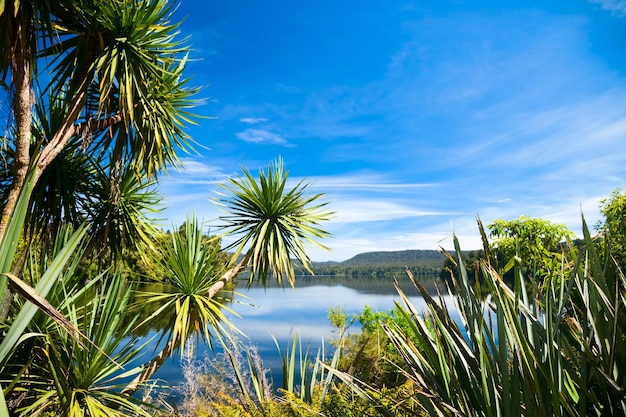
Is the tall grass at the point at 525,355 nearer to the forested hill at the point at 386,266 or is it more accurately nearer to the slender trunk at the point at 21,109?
the slender trunk at the point at 21,109

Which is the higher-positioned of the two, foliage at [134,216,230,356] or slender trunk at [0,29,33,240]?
slender trunk at [0,29,33,240]

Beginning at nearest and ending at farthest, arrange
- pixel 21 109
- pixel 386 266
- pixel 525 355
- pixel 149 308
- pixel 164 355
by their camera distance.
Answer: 1. pixel 525 355
2. pixel 21 109
3. pixel 164 355
4. pixel 149 308
5. pixel 386 266

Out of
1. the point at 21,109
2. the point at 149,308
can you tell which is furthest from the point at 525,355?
the point at 149,308

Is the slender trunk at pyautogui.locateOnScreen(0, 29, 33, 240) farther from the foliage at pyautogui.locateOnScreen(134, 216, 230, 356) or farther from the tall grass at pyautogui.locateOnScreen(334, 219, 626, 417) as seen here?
the tall grass at pyautogui.locateOnScreen(334, 219, 626, 417)

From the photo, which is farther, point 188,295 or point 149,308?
point 149,308

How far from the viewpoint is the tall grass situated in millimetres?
908

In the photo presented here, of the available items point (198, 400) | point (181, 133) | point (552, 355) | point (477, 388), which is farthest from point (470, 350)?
point (198, 400)

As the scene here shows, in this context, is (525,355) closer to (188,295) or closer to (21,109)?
(188,295)

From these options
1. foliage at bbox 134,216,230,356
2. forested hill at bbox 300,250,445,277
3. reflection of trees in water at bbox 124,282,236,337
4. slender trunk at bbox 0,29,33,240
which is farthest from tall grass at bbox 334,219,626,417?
forested hill at bbox 300,250,445,277

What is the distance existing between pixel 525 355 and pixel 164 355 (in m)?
3.63

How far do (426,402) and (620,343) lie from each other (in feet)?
1.72

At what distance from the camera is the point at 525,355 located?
3.01 feet

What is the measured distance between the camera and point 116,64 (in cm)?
399

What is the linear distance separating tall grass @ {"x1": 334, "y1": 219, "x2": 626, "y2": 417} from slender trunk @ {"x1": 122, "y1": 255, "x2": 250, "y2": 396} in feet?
9.75
